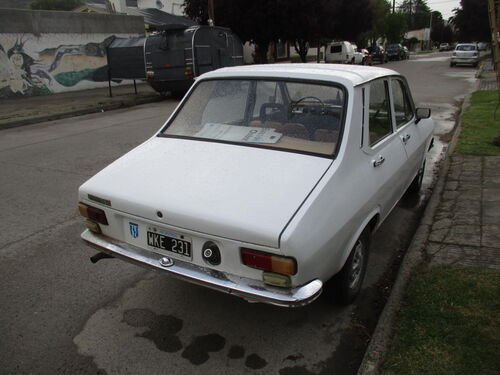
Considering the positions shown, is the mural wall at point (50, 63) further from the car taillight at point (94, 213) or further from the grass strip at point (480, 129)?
the car taillight at point (94, 213)

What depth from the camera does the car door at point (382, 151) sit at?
309cm

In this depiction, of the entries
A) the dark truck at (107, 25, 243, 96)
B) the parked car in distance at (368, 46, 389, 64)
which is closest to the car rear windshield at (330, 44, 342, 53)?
the parked car in distance at (368, 46, 389, 64)

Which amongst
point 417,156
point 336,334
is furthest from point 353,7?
point 336,334

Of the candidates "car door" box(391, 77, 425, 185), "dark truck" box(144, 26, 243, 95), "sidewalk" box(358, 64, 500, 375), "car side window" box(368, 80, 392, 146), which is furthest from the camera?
"dark truck" box(144, 26, 243, 95)

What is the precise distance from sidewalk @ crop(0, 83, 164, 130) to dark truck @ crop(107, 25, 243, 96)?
1.05 meters

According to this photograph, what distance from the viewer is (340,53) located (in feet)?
114

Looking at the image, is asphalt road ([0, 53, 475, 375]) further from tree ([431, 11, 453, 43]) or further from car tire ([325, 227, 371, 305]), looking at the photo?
tree ([431, 11, 453, 43])

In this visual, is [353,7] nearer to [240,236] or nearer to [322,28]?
[322,28]

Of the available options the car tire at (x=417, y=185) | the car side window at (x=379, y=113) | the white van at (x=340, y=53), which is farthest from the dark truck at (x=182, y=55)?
the white van at (x=340, y=53)

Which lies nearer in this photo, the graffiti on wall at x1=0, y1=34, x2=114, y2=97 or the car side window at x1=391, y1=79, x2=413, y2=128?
the car side window at x1=391, y1=79, x2=413, y2=128

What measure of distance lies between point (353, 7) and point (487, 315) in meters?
38.2

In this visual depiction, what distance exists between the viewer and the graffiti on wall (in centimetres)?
1666

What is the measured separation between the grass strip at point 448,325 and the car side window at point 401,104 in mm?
1466

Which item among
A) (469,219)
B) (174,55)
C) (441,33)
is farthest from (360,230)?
(441,33)
